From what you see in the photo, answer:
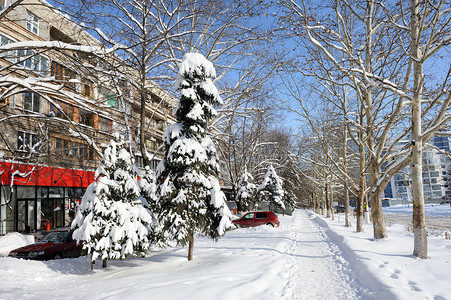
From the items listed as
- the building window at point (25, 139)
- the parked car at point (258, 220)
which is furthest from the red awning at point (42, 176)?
the parked car at point (258, 220)

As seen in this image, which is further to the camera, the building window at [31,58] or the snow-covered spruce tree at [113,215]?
the snow-covered spruce tree at [113,215]

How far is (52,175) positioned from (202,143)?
59.1 feet

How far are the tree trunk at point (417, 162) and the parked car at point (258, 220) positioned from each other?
1460 centimetres

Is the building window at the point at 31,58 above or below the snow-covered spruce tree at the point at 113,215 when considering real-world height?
above

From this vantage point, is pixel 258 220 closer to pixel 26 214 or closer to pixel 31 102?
pixel 26 214

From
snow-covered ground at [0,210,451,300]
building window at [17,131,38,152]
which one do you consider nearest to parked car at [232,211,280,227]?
snow-covered ground at [0,210,451,300]

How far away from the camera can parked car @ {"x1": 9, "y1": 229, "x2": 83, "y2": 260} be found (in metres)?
11.6

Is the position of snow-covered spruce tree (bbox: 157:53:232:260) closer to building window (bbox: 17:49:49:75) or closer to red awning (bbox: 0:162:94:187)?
building window (bbox: 17:49:49:75)

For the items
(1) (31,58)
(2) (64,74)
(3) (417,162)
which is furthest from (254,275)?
(2) (64,74)

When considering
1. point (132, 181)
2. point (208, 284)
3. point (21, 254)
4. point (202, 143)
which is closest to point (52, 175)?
point (21, 254)

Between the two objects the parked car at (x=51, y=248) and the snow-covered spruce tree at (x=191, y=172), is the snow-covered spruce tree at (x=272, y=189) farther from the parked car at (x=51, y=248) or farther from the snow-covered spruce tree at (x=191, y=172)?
the snow-covered spruce tree at (x=191, y=172)

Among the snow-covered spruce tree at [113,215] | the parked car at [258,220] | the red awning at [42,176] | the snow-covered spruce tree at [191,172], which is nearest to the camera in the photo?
the snow-covered spruce tree at [113,215]

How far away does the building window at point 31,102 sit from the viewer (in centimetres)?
2156

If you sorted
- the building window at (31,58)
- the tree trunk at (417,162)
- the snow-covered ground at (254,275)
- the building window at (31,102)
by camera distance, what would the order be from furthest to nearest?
the building window at (31,102) → the tree trunk at (417,162) → the building window at (31,58) → the snow-covered ground at (254,275)
